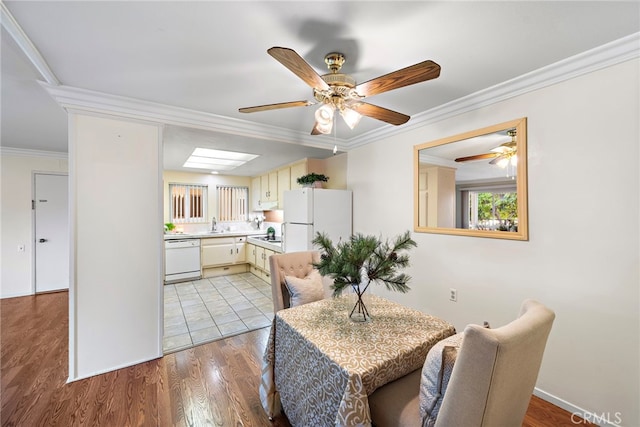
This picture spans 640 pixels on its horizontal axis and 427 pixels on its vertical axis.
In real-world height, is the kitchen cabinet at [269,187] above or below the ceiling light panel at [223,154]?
below

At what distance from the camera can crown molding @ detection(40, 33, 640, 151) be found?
1602mm

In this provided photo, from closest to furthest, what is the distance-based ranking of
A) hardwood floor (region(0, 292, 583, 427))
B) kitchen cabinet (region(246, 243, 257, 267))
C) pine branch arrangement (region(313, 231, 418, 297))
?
pine branch arrangement (region(313, 231, 418, 297))
hardwood floor (region(0, 292, 583, 427))
kitchen cabinet (region(246, 243, 257, 267))

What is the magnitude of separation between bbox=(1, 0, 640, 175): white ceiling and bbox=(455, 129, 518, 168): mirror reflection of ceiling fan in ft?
1.55

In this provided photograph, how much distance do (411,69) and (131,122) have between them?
236 cm

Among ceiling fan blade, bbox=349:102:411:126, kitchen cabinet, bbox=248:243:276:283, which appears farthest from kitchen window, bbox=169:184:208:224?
ceiling fan blade, bbox=349:102:411:126

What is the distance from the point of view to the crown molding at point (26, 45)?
1.28m

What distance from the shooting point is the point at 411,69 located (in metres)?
1.28

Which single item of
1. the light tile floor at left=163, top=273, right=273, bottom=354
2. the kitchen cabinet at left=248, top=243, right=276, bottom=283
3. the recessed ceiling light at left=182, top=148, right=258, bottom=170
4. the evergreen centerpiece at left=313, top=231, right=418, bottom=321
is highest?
the recessed ceiling light at left=182, top=148, right=258, bottom=170

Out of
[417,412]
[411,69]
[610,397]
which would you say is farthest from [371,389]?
[610,397]

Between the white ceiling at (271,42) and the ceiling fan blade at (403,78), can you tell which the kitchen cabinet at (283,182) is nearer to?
the white ceiling at (271,42)

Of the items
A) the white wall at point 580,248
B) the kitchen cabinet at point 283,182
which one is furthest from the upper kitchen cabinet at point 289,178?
the white wall at point 580,248

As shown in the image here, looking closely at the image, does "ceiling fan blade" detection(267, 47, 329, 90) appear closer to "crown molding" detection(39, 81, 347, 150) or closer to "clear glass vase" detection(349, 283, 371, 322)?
"clear glass vase" detection(349, 283, 371, 322)

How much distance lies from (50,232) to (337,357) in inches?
214

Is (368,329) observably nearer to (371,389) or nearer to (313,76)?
(371,389)
